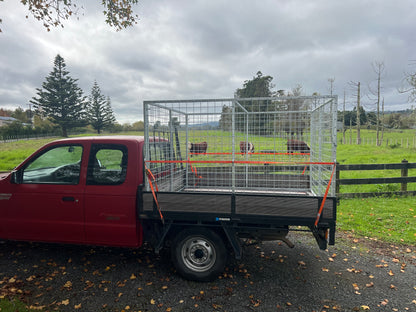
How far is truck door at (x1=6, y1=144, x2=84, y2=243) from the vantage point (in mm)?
3520

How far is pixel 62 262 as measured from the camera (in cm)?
390

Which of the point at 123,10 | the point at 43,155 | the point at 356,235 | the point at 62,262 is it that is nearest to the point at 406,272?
the point at 356,235

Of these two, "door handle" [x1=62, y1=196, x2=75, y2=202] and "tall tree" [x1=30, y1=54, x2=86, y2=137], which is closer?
"door handle" [x1=62, y1=196, x2=75, y2=202]

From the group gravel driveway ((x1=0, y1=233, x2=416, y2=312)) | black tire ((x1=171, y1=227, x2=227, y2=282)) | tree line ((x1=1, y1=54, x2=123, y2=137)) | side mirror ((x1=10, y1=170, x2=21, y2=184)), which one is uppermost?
tree line ((x1=1, y1=54, x2=123, y2=137))

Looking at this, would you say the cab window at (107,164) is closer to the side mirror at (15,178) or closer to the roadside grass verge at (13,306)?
the side mirror at (15,178)

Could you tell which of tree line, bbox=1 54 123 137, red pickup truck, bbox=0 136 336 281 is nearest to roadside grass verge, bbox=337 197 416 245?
red pickup truck, bbox=0 136 336 281

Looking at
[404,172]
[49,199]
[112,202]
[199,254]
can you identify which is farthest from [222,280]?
[404,172]

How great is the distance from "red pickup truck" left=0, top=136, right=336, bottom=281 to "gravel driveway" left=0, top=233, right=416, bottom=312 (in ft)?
1.30

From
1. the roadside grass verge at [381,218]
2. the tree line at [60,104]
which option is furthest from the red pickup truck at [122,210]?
the tree line at [60,104]

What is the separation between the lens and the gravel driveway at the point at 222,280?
2984 mm

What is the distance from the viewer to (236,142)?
4.32m

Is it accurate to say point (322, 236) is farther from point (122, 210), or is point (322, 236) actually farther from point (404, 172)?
point (404, 172)

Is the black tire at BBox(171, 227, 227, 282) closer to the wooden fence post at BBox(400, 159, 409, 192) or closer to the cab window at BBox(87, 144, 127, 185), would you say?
the cab window at BBox(87, 144, 127, 185)

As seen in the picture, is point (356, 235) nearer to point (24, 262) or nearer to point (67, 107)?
point (24, 262)
